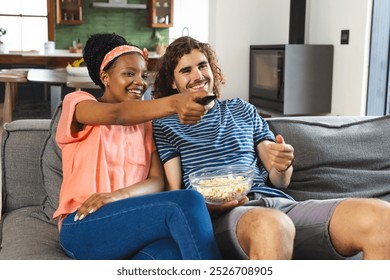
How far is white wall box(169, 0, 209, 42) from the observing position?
26.9 ft

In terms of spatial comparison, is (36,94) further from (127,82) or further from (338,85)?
(127,82)

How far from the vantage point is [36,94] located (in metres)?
8.25

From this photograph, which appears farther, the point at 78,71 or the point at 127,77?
the point at 78,71

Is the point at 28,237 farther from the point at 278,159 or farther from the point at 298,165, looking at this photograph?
the point at 298,165

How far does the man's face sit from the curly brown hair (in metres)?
0.02

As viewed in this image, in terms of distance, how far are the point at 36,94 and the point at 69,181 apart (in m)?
6.90

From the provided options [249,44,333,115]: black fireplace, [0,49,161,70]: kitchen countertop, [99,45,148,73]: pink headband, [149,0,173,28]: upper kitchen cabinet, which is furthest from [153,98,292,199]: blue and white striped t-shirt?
[149,0,173,28]: upper kitchen cabinet

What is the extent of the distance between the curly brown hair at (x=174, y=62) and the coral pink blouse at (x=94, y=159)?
32 centimetres

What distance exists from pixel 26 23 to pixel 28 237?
706 centimetres

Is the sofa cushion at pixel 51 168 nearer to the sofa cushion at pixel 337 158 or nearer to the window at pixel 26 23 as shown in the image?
the sofa cushion at pixel 337 158

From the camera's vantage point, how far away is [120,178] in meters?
1.67

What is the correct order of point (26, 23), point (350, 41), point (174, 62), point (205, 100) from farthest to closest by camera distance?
point (26, 23) < point (350, 41) < point (174, 62) < point (205, 100)

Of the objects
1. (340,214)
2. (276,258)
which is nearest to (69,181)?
(276,258)

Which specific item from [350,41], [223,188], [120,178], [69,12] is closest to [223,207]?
[223,188]
